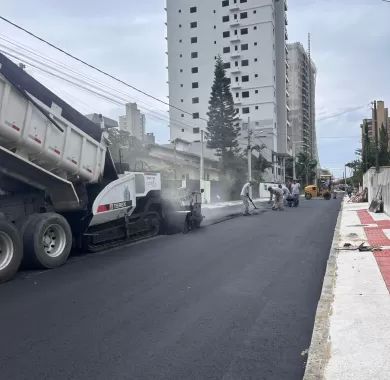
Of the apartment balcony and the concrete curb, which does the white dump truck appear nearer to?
the concrete curb

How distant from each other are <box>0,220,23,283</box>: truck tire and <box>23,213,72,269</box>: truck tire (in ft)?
1.61

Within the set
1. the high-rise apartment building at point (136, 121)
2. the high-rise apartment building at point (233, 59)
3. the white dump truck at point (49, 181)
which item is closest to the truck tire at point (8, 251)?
the white dump truck at point (49, 181)

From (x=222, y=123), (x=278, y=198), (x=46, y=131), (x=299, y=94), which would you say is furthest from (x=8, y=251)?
(x=299, y=94)

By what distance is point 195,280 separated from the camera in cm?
784

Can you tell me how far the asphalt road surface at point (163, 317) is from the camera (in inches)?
167

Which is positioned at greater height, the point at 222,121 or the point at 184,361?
the point at 222,121

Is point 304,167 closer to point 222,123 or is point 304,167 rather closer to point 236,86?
point 236,86

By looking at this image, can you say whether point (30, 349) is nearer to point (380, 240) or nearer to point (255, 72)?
point (380, 240)

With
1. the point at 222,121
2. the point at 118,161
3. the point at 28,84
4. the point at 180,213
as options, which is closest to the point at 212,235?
the point at 180,213

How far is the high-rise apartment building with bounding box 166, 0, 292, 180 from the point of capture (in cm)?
9031

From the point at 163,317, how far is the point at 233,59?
91402mm

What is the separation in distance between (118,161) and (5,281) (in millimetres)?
4722

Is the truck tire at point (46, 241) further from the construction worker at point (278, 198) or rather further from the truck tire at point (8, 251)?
the construction worker at point (278, 198)

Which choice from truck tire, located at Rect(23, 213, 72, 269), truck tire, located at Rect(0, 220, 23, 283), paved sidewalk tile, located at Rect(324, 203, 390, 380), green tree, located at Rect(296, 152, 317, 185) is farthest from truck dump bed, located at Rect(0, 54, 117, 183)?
green tree, located at Rect(296, 152, 317, 185)
